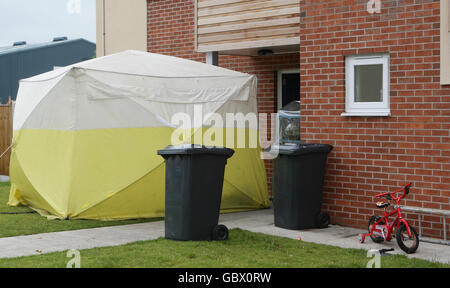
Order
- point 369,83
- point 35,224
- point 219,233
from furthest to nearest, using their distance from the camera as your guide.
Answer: point 35,224
point 369,83
point 219,233

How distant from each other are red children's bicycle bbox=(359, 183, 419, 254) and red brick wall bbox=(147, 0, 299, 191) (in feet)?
15.5

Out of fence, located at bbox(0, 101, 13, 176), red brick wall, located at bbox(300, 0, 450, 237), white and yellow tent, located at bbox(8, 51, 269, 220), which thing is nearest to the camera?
red brick wall, located at bbox(300, 0, 450, 237)

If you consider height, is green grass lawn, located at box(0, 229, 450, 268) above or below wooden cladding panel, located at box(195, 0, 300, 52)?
below

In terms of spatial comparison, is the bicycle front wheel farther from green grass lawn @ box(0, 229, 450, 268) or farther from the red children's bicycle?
green grass lawn @ box(0, 229, 450, 268)

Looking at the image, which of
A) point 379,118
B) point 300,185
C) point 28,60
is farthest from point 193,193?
point 28,60

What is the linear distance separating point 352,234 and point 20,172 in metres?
6.17

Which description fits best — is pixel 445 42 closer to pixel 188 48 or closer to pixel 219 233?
pixel 219 233

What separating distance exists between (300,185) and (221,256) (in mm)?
2385

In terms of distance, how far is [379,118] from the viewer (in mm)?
9898

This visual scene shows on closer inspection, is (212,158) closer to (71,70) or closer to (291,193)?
(291,193)

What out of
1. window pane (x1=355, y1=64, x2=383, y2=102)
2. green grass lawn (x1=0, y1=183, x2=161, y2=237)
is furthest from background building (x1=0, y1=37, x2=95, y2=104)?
window pane (x1=355, y1=64, x2=383, y2=102)

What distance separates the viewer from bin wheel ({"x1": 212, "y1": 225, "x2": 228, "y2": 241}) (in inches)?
356

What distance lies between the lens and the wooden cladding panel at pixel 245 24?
12047 mm

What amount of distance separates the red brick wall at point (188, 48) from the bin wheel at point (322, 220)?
343 centimetres
